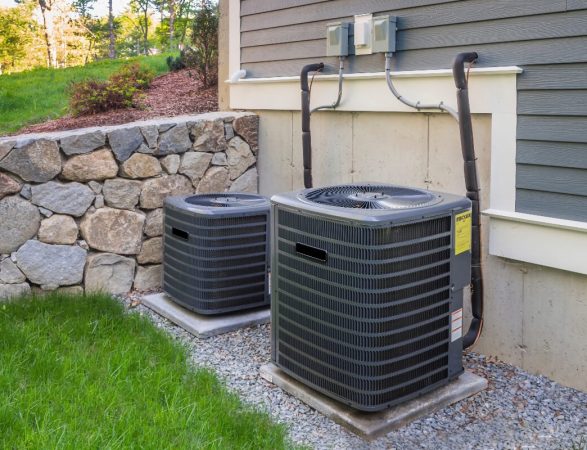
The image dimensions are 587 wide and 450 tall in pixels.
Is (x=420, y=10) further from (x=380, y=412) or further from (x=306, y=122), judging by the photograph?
(x=380, y=412)

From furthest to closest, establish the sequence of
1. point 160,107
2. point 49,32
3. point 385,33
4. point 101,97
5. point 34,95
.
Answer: point 49,32 → point 34,95 → point 160,107 → point 101,97 → point 385,33

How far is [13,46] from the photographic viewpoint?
2277cm

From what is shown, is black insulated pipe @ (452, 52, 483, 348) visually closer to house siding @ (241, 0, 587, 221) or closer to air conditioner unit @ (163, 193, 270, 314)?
house siding @ (241, 0, 587, 221)

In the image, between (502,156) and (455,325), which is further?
(502,156)

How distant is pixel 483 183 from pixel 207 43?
14.2ft

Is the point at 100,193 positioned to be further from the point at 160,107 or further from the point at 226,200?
the point at 160,107

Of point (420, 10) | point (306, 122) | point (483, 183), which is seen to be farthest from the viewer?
point (306, 122)

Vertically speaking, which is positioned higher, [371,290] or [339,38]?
[339,38]

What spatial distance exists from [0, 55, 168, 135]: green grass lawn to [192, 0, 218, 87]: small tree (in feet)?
5.28

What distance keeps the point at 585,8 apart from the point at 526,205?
893 millimetres

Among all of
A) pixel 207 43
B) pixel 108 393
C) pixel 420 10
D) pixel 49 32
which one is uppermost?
pixel 49 32

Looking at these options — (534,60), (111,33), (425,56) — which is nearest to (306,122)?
(425,56)

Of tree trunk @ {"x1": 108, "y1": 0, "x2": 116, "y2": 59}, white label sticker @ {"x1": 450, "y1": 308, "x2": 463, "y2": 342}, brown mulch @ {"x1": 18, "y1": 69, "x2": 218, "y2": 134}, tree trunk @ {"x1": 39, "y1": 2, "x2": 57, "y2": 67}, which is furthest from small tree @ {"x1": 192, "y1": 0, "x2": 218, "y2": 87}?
tree trunk @ {"x1": 108, "y1": 0, "x2": 116, "y2": 59}

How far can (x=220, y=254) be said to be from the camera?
3.76 m
